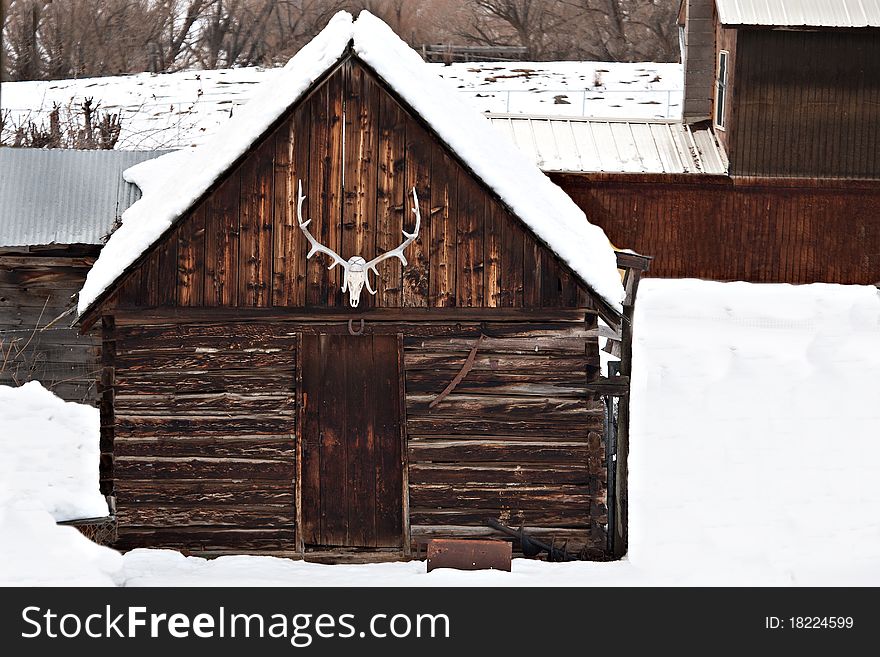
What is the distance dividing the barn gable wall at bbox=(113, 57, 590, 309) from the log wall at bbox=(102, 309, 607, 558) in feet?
1.11

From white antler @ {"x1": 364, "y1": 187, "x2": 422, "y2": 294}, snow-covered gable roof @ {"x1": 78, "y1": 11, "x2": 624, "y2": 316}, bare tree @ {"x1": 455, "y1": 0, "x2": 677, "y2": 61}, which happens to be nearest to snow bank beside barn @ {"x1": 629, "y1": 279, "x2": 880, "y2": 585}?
snow-covered gable roof @ {"x1": 78, "y1": 11, "x2": 624, "y2": 316}

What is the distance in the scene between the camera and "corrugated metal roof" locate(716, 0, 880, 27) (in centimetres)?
2030

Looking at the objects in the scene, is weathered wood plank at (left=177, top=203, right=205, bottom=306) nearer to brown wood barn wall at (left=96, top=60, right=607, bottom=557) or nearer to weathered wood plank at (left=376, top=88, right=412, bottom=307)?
brown wood barn wall at (left=96, top=60, right=607, bottom=557)

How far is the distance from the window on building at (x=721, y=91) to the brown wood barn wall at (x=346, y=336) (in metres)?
13.0

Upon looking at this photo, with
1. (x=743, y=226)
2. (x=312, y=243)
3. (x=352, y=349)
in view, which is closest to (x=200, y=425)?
(x=352, y=349)

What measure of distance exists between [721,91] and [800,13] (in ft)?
8.17

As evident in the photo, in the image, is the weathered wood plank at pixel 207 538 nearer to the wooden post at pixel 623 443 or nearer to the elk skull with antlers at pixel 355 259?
the elk skull with antlers at pixel 355 259

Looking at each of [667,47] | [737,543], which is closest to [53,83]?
[667,47]

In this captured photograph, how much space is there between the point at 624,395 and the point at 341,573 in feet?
10.2

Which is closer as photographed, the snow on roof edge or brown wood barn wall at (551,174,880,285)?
the snow on roof edge

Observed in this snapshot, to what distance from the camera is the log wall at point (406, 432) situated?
10.6 metres

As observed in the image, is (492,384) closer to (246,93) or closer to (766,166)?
(766,166)

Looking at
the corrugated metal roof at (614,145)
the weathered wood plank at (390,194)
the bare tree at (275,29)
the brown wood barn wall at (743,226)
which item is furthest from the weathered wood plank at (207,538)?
the bare tree at (275,29)

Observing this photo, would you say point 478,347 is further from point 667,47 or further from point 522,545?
point 667,47
